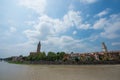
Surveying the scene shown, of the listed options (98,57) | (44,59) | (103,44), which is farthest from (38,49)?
(98,57)

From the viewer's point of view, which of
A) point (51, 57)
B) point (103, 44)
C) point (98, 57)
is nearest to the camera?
point (98, 57)

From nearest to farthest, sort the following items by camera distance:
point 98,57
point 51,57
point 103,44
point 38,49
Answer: point 98,57, point 51,57, point 103,44, point 38,49

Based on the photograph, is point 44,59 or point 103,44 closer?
point 44,59

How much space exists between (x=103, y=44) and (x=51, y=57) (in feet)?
191

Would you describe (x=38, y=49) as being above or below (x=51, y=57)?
above

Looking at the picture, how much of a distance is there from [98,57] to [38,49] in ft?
248

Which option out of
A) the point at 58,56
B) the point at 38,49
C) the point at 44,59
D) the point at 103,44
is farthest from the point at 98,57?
the point at 38,49

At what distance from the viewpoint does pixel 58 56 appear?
265 feet

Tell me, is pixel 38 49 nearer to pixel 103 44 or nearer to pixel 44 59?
pixel 44 59

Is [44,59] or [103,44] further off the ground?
[103,44]

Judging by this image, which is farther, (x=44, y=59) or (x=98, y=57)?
(x=44, y=59)

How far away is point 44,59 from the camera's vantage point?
84.2m

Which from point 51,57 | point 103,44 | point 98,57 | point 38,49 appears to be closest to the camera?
point 98,57

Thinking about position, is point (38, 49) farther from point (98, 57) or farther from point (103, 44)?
point (98, 57)
